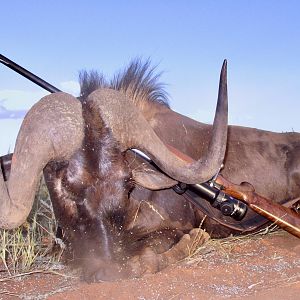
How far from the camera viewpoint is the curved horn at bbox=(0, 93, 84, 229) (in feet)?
15.3

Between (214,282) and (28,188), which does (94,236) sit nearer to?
(28,188)

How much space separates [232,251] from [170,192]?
882mm

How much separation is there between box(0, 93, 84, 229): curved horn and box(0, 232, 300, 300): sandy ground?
0.75m

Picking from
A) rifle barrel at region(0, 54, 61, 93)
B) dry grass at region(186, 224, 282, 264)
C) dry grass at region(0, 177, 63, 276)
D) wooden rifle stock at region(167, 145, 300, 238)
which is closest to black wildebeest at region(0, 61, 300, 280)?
dry grass at region(186, 224, 282, 264)

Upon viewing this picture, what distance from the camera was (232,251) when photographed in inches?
236

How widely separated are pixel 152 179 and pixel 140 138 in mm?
464

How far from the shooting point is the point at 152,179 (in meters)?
5.25

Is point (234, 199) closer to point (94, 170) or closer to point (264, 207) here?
point (264, 207)

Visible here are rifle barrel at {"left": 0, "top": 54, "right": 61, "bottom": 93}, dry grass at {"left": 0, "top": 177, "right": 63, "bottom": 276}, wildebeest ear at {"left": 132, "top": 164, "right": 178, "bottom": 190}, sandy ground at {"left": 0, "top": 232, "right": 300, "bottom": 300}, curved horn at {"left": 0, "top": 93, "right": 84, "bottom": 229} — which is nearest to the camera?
sandy ground at {"left": 0, "top": 232, "right": 300, "bottom": 300}

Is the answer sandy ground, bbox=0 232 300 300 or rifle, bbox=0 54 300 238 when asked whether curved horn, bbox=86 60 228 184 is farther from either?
sandy ground, bbox=0 232 300 300

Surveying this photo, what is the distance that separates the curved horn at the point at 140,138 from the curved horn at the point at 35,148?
263mm

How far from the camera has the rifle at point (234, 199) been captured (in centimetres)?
541

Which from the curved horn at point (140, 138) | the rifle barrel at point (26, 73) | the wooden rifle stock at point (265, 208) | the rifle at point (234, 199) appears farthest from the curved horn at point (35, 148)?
the rifle barrel at point (26, 73)

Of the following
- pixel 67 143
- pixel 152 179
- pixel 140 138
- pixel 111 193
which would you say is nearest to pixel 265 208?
pixel 152 179
